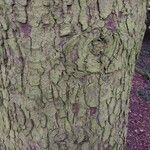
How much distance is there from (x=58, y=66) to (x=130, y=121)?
9.46ft

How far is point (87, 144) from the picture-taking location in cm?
185

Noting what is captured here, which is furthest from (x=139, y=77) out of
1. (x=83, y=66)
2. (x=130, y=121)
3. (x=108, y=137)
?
(x=83, y=66)

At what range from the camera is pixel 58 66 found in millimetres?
1550

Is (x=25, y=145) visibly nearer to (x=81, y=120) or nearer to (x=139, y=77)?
(x=81, y=120)

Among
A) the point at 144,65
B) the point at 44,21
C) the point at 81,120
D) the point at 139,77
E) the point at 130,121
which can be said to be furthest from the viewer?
the point at 144,65

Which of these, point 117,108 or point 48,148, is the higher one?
point 117,108

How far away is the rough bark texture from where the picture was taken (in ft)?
4.80

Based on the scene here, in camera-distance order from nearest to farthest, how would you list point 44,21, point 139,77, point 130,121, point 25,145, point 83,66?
point 44,21 < point 83,66 < point 25,145 < point 130,121 < point 139,77

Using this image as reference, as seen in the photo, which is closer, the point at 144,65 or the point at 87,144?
the point at 87,144

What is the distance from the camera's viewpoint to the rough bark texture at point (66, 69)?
1.46 meters

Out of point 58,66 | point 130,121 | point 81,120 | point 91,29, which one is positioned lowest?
point 130,121

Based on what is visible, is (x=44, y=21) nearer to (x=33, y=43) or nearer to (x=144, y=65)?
(x=33, y=43)

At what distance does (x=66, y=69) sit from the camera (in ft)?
5.10

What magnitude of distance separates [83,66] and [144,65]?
16.5 ft
